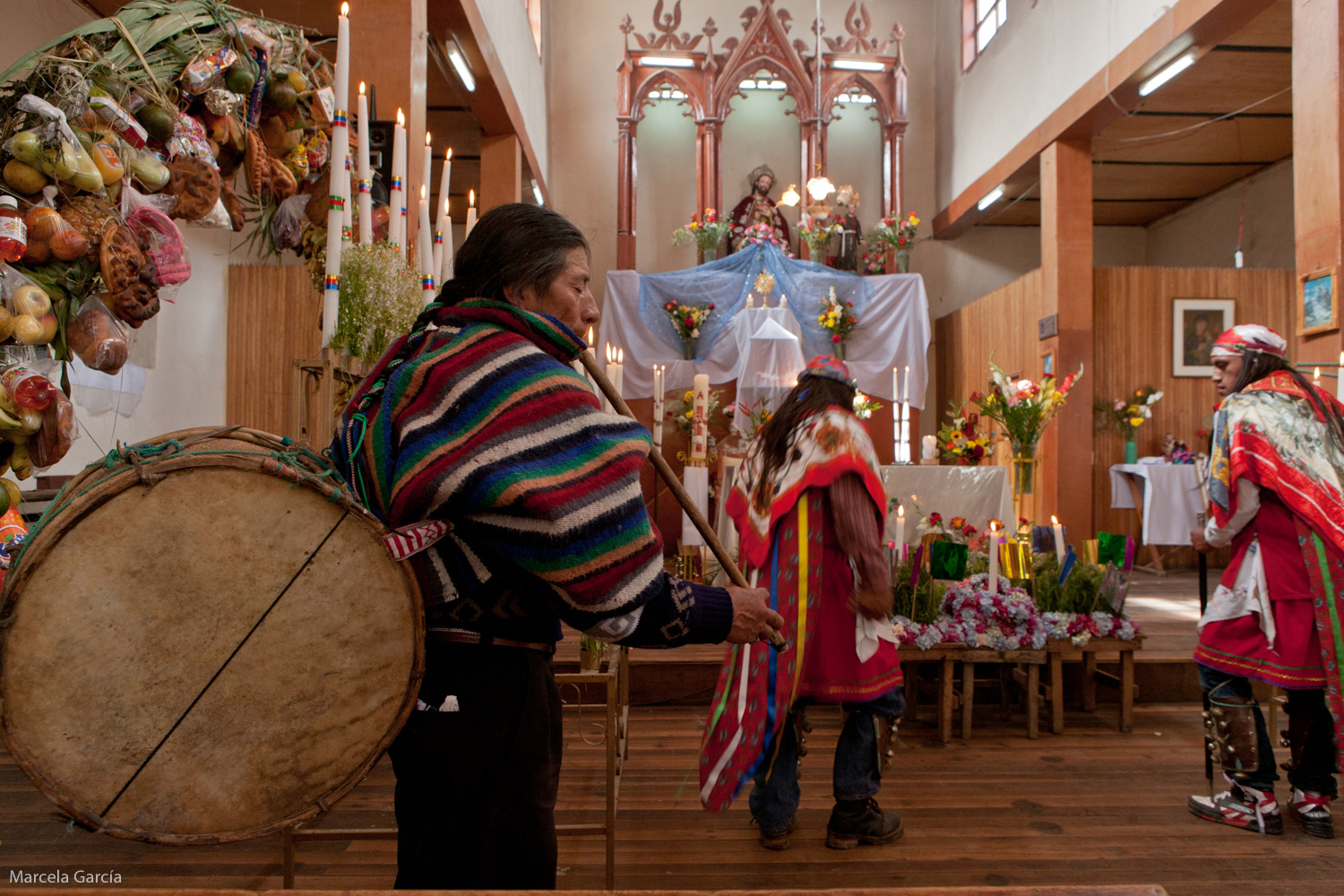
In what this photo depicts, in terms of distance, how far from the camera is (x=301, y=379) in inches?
75.4

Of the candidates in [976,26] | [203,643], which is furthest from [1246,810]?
[976,26]

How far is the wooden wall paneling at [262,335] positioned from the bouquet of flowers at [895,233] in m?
6.34

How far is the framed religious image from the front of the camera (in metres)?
4.22

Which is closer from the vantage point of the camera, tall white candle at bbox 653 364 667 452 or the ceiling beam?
tall white candle at bbox 653 364 667 452

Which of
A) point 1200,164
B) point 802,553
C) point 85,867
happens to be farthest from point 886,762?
point 1200,164

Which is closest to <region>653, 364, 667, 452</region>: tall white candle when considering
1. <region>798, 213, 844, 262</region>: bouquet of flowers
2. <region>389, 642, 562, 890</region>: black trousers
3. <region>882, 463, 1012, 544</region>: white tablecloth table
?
<region>882, 463, 1012, 544</region>: white tablecloth table

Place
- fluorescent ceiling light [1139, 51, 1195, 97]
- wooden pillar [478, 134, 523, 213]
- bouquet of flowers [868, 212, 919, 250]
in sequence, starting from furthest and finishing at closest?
bouquet of flowers [868, 212, 919, 250] → wooden pillar [478, 134, 523, 213] → fluorescent ceiling light [1139, 51, 1195, 97]

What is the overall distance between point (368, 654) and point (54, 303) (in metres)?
0.92

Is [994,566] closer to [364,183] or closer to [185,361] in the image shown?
[364,183]

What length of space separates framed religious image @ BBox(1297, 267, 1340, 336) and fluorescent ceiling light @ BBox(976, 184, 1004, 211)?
16.1ft

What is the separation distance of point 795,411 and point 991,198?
26.5 feet

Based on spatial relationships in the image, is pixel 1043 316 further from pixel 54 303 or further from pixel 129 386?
pixel 54 303

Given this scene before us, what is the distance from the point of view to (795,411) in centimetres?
243

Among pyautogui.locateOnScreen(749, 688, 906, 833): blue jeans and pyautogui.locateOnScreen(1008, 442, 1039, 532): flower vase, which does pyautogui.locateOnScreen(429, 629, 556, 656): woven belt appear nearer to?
pyautogui.locateOnScreen(749, 688, 906, 833): blue jeans
